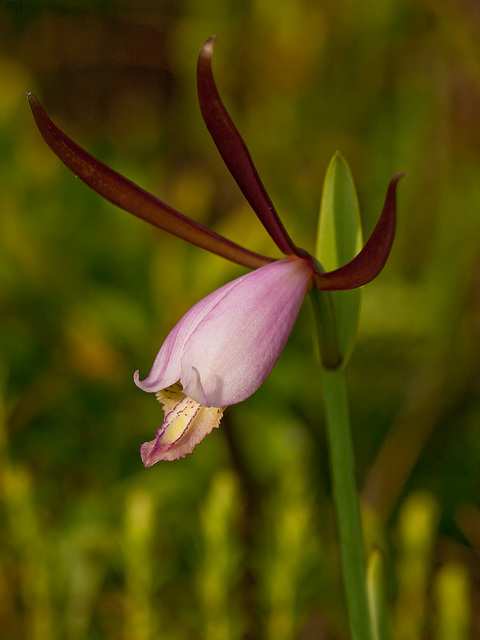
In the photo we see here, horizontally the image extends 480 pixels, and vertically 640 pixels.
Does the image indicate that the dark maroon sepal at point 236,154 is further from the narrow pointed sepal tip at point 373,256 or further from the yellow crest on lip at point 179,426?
the yellow crest on lip at point 179,426

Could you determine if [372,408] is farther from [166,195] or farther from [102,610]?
[166,195]

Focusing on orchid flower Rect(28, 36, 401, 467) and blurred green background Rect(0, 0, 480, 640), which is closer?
orchid flower Rect(28, 36, 401, 467)

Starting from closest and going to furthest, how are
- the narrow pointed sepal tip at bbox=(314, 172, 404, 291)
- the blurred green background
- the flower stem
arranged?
the narrow pointed sepal tip at bbox=(314, 172, 404, 291) < the flower stem < the blurred green background

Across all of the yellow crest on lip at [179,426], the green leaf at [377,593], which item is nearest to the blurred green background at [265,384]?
the green leaf at [377,593]

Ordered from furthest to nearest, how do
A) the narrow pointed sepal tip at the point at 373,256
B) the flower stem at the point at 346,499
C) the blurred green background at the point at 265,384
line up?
the blurred green background at the point at 265,384 → the flower stem at the point at 346,499 → the narrow pointed sepal tip at the point at 373,256

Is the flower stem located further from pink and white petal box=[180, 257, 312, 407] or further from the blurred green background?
the blurred green background

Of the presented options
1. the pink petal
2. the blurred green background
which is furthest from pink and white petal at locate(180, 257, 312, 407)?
the blurred green background

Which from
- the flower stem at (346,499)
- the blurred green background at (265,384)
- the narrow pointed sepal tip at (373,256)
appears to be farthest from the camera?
the blurred green background at (265,384)

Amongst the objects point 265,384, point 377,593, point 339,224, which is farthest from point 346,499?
point 265,384
